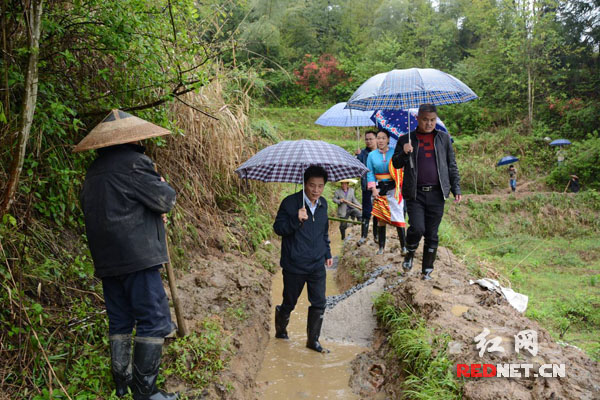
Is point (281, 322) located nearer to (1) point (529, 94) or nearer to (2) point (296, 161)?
(2) point (296, 161)

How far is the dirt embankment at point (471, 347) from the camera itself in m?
3.09

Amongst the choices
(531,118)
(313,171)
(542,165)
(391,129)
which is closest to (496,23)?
(531,118)

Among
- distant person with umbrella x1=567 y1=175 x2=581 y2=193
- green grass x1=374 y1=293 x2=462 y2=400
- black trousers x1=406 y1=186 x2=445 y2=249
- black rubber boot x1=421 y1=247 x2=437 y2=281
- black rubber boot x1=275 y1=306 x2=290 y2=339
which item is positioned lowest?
distant person with umbrella x1=567 y1=175 x2=581 y2=193

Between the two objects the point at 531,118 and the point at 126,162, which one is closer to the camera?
the point at 126,162

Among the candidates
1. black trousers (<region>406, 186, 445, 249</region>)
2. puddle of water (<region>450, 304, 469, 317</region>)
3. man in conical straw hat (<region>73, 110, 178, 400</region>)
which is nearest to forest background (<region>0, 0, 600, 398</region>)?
man in conical straw hat (<region>73, 110, 178, 400</region>)

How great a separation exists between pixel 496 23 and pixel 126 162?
101 ft

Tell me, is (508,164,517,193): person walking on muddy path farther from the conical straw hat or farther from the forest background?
the conical straw hat

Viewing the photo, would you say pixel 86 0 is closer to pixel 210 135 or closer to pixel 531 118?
pixel 210 135

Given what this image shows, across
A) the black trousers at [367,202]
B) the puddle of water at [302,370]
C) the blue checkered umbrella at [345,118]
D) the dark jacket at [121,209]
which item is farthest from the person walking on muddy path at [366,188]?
the dark jacket at [121,209]

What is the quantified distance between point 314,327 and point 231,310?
38.3 inches

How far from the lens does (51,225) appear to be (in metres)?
4.07

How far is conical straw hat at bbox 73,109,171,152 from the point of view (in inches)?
124

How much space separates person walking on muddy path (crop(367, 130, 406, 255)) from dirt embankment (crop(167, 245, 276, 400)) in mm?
2134

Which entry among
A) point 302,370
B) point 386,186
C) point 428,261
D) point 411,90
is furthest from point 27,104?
point 386,186
